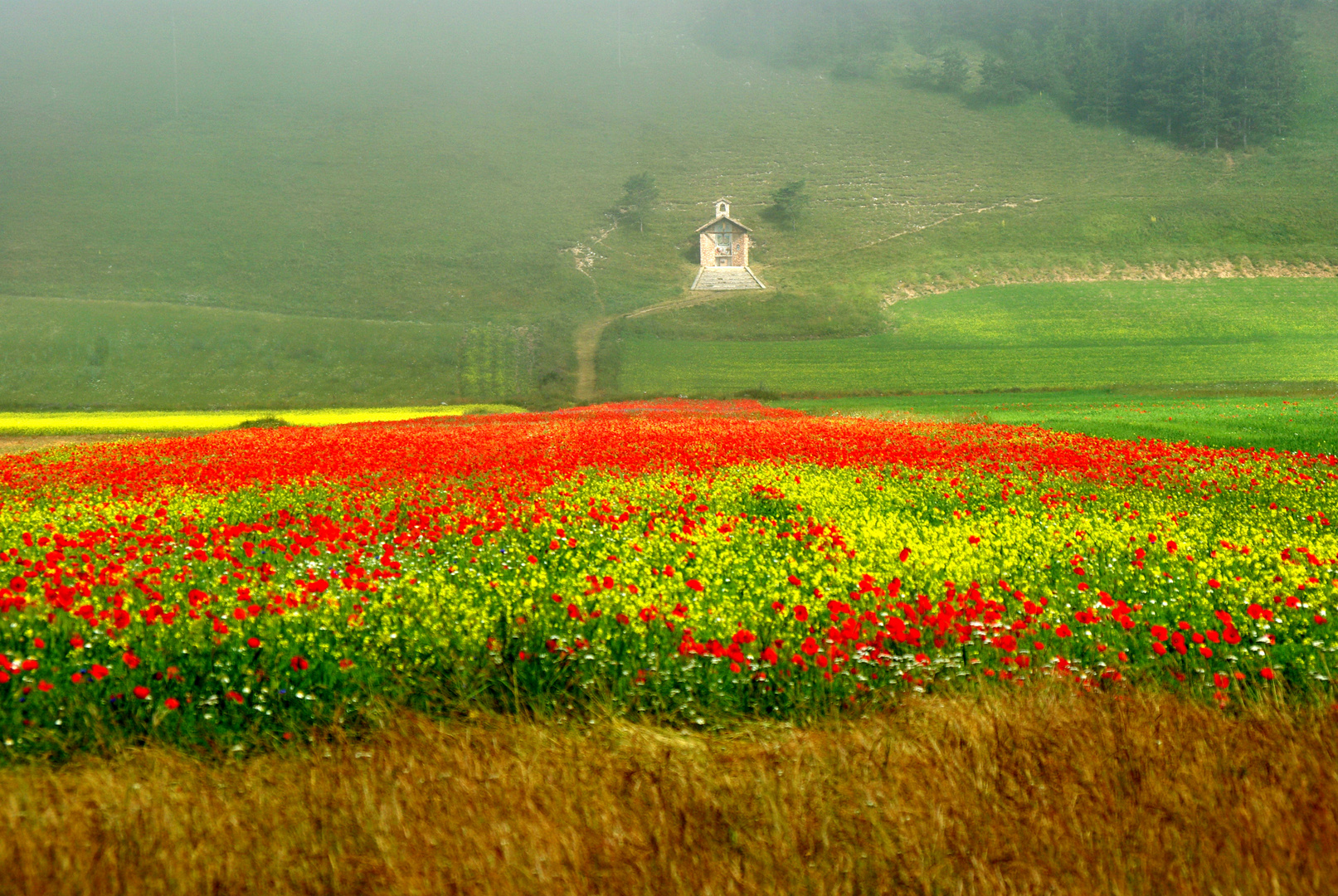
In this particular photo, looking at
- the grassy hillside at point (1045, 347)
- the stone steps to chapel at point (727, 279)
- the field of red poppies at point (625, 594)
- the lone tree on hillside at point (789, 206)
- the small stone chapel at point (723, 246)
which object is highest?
the lone tree on hillside at point (789, 206)

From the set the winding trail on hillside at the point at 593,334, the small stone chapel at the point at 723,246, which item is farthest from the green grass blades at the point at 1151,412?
the small stone chapel at the point at 723,246

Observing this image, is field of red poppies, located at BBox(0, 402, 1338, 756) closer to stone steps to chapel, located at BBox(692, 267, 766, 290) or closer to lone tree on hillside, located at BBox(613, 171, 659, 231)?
stone steps to chapel, located at BBox(692, 267, 766, 290)

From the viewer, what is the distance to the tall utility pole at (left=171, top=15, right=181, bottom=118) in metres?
134

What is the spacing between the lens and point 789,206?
11256 centimetres

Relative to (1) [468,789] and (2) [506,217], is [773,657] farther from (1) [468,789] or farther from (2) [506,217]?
(2) [506,217]

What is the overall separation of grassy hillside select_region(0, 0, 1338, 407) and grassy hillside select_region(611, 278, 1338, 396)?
→ 6200mm

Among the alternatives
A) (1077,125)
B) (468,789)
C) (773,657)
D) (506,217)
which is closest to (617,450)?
(773,657)

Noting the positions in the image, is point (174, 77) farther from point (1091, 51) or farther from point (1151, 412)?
point (1091, 51)

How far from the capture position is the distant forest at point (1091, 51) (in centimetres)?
13600

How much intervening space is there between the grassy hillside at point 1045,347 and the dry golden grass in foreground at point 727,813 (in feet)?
167

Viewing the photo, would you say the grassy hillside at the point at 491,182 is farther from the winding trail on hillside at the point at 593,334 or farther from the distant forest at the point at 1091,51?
the distant forest at the point at 1091,51

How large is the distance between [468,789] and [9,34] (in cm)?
20718

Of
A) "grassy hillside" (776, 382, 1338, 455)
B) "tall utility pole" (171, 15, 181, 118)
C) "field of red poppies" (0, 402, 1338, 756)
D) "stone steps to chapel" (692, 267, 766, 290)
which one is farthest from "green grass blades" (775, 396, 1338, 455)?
"tall utility pole" (171, 15, 181, 118)

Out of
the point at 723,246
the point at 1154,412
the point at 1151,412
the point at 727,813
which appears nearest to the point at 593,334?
the point at 723,246
